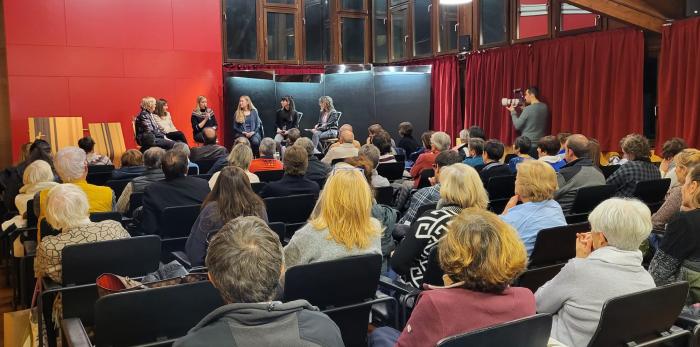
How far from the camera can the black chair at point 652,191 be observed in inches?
184

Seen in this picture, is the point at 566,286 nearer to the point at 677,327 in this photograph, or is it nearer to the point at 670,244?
the point at 677,327

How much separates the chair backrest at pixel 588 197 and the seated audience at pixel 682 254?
1444 millimetres

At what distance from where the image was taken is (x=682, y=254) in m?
2.95

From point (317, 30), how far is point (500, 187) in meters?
8.41

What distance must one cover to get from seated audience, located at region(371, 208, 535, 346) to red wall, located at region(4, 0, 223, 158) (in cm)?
967

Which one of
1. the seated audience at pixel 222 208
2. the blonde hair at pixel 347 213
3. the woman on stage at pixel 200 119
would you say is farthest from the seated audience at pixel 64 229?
the woman on stage at pixel 200 119

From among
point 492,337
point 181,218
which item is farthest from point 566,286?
point 181,218

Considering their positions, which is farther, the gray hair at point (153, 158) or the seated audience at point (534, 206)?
the gray hair at point (153, 158)

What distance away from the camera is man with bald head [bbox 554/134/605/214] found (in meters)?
4.86

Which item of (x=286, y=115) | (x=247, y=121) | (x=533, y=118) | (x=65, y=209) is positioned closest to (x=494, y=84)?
(x=533, y=118)

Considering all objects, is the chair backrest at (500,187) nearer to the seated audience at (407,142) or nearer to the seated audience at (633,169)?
the seated audience at (633,169)

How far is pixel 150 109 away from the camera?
980cm

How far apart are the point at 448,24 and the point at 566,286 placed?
31.3 ft

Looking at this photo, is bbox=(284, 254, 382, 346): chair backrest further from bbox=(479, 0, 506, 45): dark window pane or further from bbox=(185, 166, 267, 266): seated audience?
bbox=(479, 0, 506, 45): dark window pane
